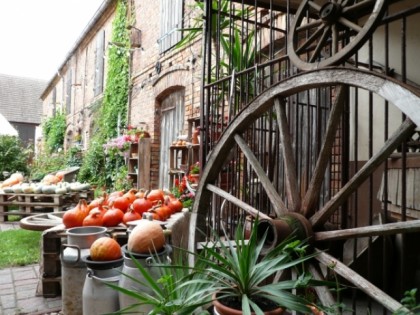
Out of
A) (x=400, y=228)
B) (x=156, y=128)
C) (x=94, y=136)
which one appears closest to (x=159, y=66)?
(x=156, y=128)

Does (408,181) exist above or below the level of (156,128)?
below

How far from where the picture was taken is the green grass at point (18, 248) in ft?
12.7

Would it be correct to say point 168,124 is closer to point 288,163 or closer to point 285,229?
point 288,163

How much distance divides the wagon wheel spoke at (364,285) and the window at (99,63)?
35.5ft

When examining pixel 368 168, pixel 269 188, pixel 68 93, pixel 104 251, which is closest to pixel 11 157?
pixel 68 93

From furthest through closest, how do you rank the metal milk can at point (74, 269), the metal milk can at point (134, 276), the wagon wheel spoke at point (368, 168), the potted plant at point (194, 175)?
the potted plant at point (194, 175)
the metal milk can at point (74, 269)
the metal milk can at point (134, 276)
the wagon wheel spoke at point (368, 168)

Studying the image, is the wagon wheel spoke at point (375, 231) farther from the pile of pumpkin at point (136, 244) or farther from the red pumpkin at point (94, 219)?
the red pumpkin at point (94, 219)

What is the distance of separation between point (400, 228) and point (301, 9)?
1290 mm

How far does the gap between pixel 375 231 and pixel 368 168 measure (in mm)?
254

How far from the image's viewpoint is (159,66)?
741cm

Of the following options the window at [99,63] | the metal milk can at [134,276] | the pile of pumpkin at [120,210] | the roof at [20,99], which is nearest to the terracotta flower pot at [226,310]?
the metal milk can at [134,276]

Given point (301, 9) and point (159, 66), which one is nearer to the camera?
point (301, 9)

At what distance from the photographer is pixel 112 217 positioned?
2924 millimetres

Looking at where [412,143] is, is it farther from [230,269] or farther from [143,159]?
[143,159]
